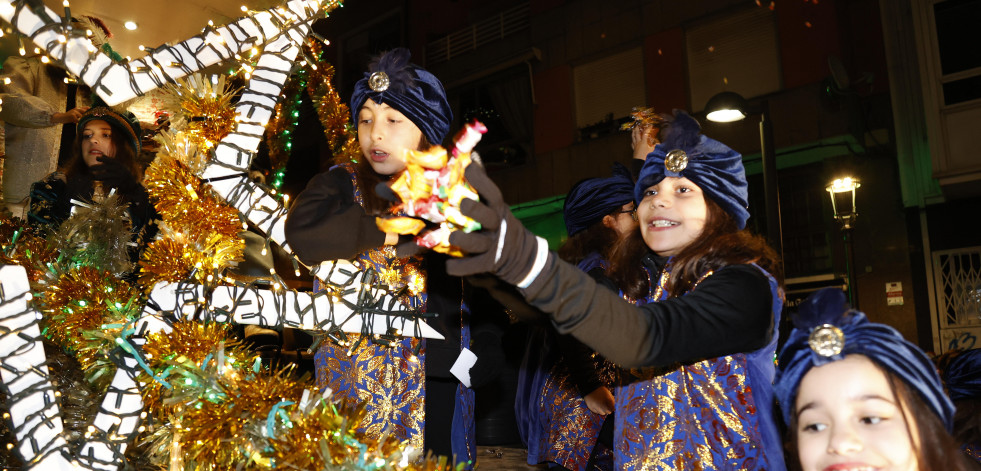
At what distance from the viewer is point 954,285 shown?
35.2ft

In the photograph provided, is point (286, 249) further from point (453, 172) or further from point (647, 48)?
point (647, 48)

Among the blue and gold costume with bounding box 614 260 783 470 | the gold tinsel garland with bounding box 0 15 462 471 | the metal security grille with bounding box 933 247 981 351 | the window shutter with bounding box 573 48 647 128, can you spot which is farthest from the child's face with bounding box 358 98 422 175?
the window shutter with bounding box 573 48 647 128

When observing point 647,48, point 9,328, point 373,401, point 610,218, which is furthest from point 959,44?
point 9,328

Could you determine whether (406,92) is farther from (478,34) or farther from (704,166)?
(478,34)

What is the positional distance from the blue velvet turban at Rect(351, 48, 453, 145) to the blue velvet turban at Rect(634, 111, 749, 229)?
72cm

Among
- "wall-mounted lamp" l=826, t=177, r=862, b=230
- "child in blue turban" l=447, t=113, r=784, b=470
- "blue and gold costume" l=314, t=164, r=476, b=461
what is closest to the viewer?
"child in blue turban" l=447, t=113, r=784, b=470

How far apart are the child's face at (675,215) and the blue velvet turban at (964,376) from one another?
1.53 m

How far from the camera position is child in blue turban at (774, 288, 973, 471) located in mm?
1339

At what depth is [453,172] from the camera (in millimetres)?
1104

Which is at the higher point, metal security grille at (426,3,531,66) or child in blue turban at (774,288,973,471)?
metal security grille at (426,3,531,66)

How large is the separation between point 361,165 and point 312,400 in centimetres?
94

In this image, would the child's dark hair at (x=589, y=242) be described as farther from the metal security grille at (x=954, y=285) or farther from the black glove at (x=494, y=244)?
the metal security grille at (x=954, y=285)

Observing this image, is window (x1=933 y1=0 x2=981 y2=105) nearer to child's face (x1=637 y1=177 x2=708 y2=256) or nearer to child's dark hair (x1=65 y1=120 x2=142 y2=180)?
child's face (x1=637 y1=177 x2=708 y2=256)

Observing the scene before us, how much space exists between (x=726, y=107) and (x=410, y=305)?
17.3 ft
